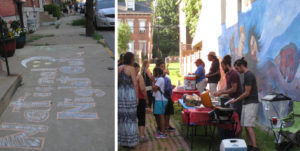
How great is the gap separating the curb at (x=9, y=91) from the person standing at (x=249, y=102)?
179 inches

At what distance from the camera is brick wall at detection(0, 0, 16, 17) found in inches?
545

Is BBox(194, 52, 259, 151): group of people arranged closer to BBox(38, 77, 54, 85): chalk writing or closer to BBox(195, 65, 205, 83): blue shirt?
BBox(195, 65, 205, 83): blue shirt

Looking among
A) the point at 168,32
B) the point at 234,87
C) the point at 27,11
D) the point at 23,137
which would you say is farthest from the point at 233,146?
the point at 168,32

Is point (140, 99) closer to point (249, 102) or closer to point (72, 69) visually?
point (249, 102)

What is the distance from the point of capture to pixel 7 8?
568 inches

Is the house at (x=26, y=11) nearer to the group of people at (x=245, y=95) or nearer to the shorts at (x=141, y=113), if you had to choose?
the shorts at (x=141, y=113)

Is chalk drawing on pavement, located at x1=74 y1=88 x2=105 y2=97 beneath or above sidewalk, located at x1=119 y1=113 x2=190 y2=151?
above

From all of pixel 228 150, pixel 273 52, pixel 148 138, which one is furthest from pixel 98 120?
pixel 273 52

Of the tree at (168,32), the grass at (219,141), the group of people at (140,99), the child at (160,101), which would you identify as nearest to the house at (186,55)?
the tree at (168,32)

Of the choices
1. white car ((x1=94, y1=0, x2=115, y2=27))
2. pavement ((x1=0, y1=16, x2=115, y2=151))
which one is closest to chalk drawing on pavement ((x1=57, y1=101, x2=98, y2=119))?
pavement ((x1=0, y1=16, x2=115, y2=151))

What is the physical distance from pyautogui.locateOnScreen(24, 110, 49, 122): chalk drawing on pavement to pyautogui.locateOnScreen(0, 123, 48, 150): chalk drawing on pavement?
0.27 m

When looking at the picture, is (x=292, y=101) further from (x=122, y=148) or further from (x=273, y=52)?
(x=122, y=148)

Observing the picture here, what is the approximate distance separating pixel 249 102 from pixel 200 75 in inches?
143

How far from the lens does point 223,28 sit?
10211 mm
